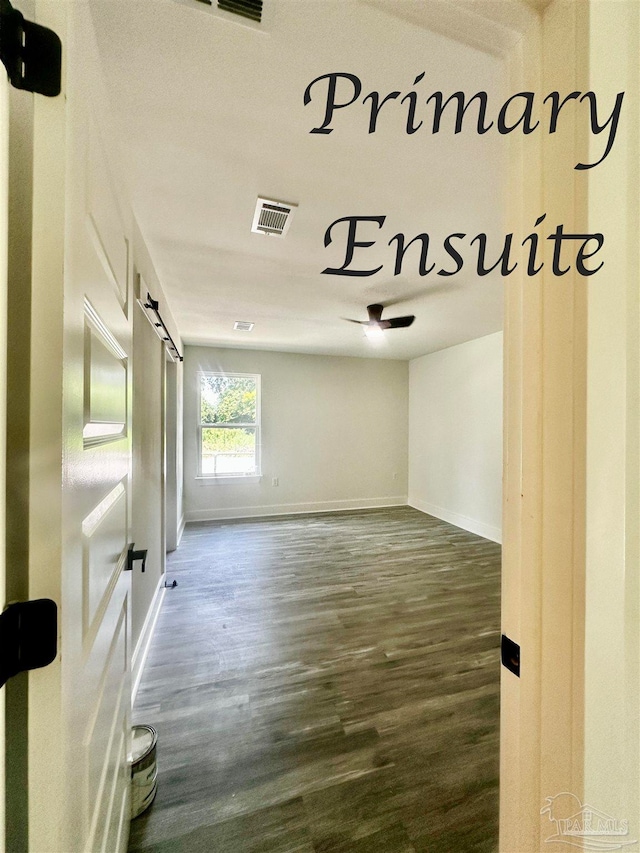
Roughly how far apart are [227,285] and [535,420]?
2515mm

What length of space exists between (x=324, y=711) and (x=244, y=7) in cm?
260

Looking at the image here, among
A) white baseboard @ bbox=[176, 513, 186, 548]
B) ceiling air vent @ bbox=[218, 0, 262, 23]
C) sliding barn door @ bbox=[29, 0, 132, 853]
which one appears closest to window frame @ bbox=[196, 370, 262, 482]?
white baseboard @ bbox=[176, 513, 186, 548]

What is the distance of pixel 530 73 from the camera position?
0.66m

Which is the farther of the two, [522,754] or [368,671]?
[368,671]

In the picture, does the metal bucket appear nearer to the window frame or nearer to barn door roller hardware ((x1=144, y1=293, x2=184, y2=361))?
barn door roller hardware ((x1=144, y1=293, x2=184, y2=361))

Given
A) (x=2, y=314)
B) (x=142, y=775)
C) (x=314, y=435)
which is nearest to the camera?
(x=2, y=314)

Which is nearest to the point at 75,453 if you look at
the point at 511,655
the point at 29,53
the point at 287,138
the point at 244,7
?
the point at 29,53

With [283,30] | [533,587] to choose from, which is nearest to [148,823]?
[533,587]

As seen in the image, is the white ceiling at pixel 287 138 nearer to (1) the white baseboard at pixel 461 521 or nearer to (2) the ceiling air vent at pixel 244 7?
(2) the ceiling air vent at pixel 244 7

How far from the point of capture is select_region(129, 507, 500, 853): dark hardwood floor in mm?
1186

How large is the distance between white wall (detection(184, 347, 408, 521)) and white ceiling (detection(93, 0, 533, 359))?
2593 millimetres

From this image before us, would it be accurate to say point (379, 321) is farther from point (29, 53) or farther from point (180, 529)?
point (180, 529)

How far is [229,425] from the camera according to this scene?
4949mm

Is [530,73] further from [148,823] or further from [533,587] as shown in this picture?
[148,823]
